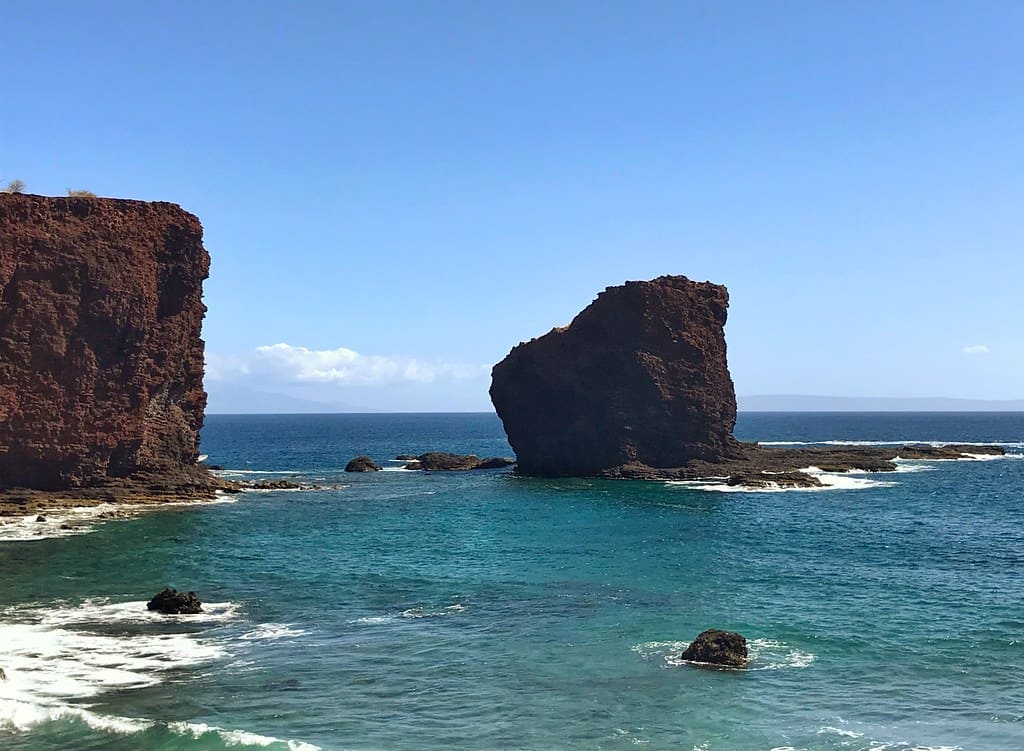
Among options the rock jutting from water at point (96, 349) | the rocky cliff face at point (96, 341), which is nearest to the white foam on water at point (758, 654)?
the rock jutting from water at point (96, 349)

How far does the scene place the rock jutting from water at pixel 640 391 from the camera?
96.1 m

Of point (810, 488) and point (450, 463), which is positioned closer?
point (810, 488)

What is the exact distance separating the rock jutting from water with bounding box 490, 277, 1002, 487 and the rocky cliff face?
38.1m

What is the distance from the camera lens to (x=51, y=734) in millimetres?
22312

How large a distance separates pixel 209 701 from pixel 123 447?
52066 millimetres

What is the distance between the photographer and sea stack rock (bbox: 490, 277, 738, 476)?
9619 cm

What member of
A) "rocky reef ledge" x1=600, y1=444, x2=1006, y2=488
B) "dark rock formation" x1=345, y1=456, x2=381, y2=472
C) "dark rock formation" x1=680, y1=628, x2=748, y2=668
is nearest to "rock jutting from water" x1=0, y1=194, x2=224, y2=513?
"dark rock formation" x1=345, y1=456, x2=381, y2=472

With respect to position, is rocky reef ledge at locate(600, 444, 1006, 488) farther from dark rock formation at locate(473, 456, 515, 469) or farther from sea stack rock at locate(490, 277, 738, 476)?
dark rock formation at locate(473, 456, 515, 469)

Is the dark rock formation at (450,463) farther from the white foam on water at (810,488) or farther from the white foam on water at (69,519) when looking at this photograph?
the white foam on water at (69,519)

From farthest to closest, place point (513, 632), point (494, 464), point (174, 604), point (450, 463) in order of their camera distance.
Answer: point (494, 464), point (450, 463), point (174, 604), point (513, 632)

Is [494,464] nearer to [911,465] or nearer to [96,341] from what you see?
[911,465]

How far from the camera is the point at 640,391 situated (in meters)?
96.0

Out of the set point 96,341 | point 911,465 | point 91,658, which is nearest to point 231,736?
point 91,658

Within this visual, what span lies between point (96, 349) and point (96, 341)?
2.00 ft
